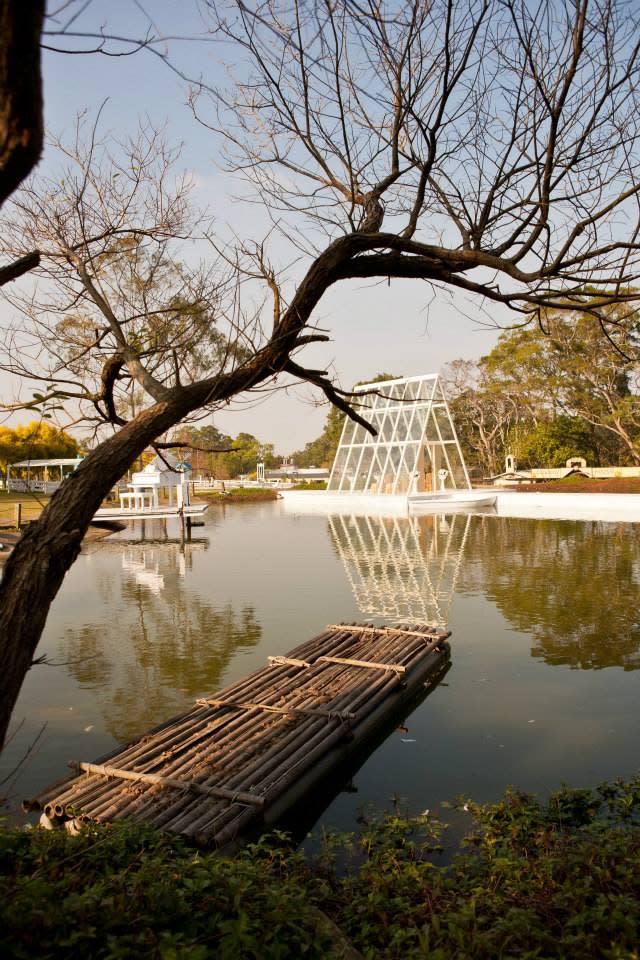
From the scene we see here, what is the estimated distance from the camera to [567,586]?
11.4m

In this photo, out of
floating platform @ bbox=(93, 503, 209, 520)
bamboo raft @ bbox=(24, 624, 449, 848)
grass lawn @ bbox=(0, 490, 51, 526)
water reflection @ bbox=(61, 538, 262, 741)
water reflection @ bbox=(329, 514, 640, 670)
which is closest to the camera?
bamboo raft @ bbox=(24, 624, 449, 848)

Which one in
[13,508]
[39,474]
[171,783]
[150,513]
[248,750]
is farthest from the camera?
[39,474]

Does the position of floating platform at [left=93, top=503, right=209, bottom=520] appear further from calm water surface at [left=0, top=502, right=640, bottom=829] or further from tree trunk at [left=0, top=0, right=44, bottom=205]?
tree trunk at [left=0, top=0, right=44, bottom=205]

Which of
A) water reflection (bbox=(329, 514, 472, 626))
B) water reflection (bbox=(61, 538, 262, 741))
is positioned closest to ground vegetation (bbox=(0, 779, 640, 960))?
water reflection (bbox=(61, 538, 262, 741))

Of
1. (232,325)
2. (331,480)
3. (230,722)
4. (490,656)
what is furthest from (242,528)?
(232,325)

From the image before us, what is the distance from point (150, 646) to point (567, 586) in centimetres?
658

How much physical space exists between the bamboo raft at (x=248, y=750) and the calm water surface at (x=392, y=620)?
0.32 meters

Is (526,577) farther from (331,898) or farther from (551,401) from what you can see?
(551,401)

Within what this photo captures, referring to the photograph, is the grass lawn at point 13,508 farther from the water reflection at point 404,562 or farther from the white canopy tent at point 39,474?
the water reflection at point 404,562

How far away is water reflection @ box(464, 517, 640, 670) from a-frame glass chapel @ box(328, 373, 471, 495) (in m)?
8.60

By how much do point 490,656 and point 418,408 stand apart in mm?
20490

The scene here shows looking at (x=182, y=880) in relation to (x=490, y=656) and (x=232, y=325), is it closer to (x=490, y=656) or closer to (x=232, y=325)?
(x=232, y=325)

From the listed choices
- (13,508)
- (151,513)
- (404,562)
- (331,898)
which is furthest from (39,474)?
(331,898)

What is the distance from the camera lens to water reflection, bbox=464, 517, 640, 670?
8.08m
